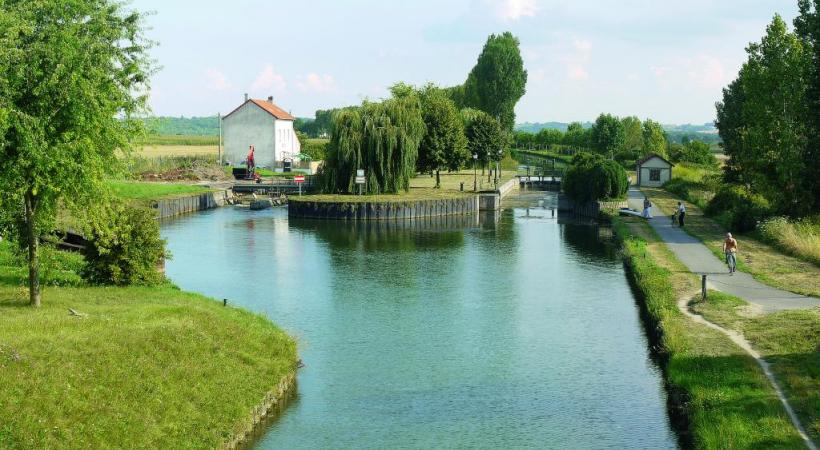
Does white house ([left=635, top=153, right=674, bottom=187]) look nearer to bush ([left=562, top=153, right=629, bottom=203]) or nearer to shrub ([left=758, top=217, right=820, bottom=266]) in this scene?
bush ([left=562, top=153, right=629, bottom=203])

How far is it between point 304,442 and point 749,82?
49.3 metres

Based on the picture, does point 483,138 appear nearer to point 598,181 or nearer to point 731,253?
point 598,181

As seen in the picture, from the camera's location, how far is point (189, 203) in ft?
262

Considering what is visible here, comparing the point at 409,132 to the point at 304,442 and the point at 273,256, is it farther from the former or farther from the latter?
the point at 304,442

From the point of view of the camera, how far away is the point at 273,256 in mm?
52844

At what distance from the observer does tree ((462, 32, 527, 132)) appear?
14725 centimetres

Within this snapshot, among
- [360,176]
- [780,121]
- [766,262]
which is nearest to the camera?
[766,262]

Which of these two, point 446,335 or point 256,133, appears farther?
point 256,133

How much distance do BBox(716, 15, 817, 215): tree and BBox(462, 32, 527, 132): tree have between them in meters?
84.6

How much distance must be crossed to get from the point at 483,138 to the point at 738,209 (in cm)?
4873

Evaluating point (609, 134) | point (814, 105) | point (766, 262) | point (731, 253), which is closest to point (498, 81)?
point (609, 134)

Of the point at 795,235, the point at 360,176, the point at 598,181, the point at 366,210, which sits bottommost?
the point at 795,235

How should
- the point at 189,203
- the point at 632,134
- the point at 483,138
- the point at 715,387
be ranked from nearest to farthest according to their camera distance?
1. the point at 715,387
2. the point at 189,203
3. the point at 483,138
4. the point at 632,134

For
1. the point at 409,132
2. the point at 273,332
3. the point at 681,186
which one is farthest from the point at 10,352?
the point at 681,186
